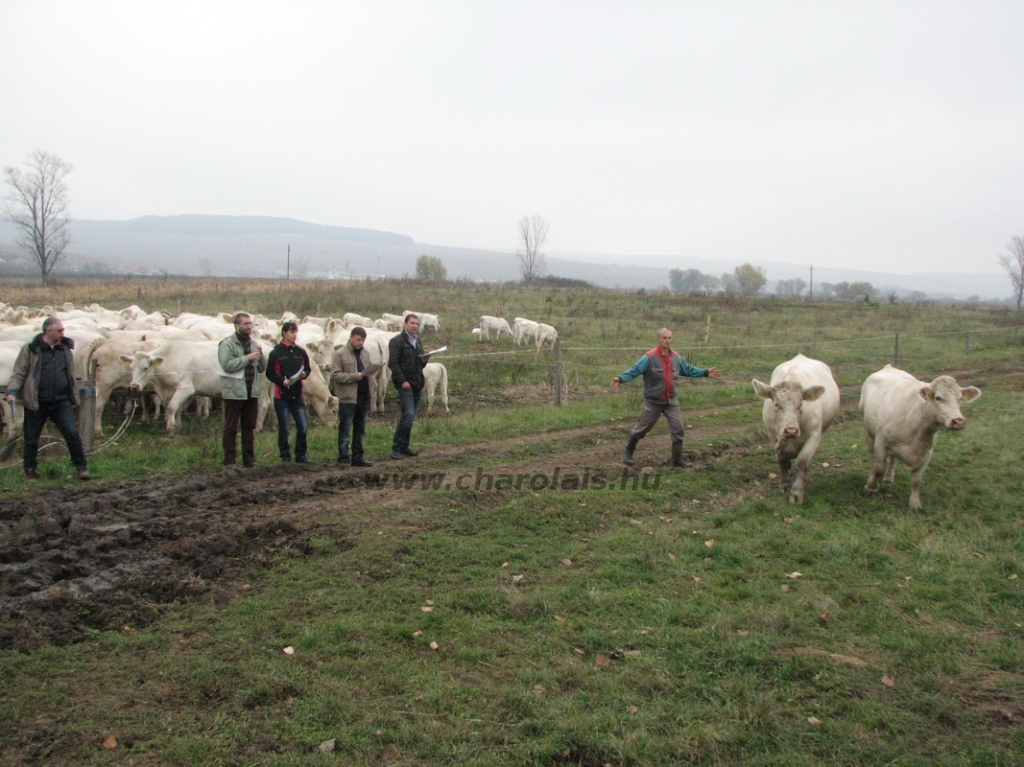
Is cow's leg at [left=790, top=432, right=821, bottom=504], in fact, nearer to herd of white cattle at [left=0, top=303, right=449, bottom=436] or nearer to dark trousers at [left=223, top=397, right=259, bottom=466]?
herd of white cattle at [left=0, top=303, right=449, bottom=436]

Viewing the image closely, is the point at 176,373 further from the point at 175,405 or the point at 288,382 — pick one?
the point at 288,382

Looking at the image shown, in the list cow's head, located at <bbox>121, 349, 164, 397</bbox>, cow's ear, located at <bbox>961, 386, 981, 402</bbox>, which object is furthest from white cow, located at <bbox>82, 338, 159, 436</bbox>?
cow's ear, located at <bbox>961, 386, 981, 402</bbox>

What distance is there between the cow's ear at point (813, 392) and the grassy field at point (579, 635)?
1281mm

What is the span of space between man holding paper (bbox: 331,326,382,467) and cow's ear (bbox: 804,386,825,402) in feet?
18.3

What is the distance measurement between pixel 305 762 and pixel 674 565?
12.7 feet

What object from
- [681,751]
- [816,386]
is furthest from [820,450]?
[681,751]

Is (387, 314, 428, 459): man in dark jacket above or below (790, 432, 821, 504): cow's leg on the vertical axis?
above

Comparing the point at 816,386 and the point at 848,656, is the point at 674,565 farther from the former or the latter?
the point at 816,386

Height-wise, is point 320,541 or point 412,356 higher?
point 412,356

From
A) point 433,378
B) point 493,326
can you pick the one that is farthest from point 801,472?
point 493,326

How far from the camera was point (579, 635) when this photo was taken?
5.42m

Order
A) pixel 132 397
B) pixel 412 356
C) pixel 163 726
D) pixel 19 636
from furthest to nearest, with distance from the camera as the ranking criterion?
pixel 132 397 → pixel 412 356 → pixel 19 636 → pixel 163 726

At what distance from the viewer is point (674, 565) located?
6781mm

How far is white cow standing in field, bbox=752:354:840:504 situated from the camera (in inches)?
353
